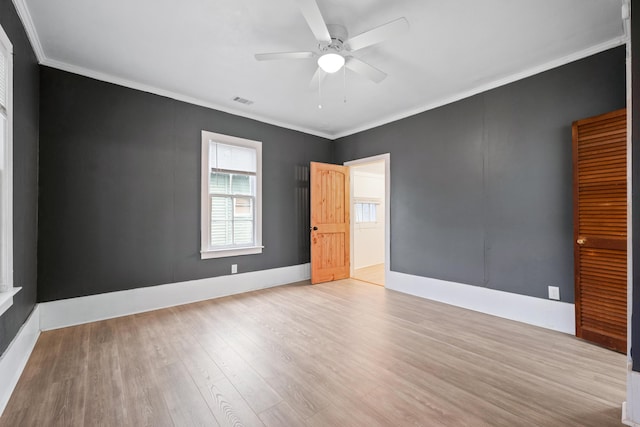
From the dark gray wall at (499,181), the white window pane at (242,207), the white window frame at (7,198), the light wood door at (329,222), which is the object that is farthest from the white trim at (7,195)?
the dark gray wall at (499,181)

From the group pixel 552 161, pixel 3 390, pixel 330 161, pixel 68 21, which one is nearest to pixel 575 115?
pixel 552 161

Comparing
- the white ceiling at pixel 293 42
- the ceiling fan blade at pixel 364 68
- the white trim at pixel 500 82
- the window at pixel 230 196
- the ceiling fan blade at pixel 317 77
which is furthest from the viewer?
the window at pixel 230 196

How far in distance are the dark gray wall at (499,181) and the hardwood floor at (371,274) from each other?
0.71m

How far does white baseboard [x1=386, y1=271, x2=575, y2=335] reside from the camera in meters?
2.81

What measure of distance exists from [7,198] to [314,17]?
2.45m

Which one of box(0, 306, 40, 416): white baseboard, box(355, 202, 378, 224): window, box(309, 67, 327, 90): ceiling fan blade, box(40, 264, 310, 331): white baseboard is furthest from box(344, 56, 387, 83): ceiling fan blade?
box(355, 202, 378, 224): window

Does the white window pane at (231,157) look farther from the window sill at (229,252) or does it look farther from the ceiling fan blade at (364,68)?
the ceiling fan blade at (364,68)

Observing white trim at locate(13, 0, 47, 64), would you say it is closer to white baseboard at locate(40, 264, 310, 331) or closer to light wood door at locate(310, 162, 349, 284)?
white baseboard at locate(40, 264, 310, 331)

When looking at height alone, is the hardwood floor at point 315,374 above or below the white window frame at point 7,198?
below

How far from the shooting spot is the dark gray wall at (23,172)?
6.56ft

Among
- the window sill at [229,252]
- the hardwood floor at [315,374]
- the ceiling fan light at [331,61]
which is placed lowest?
the hardwood floor at [315,374]

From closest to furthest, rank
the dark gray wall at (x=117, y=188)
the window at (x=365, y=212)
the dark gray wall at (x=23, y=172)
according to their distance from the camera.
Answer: the dark gray wall at (x=23, y=172) → the dark gray wall at (x=117, y=188) → the window at (x=365, y=212)

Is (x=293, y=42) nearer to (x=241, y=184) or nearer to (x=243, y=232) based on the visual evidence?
(x=241, y=184)

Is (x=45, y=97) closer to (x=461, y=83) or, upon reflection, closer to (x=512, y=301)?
(x=461, y=83)
